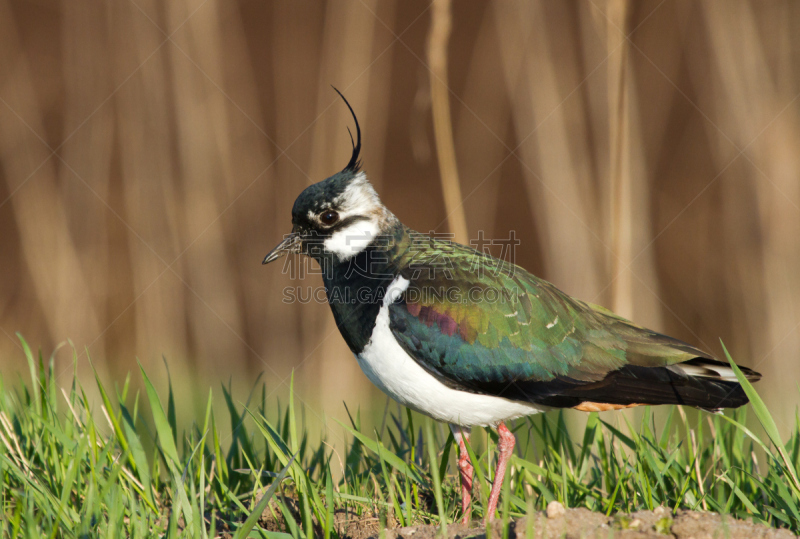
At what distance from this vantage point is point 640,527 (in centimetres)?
210

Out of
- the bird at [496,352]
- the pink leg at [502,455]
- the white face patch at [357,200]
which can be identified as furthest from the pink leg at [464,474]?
the white face patch at [357,200]

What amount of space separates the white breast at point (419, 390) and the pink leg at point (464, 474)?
131 mm

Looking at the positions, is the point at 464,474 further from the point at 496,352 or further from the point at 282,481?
the point at 282,481

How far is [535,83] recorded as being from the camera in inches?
184

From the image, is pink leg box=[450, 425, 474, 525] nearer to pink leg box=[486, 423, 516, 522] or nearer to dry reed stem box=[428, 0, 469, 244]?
pink leg box=[486, 423, 516, 522]

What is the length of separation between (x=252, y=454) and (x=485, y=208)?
3.44 metres

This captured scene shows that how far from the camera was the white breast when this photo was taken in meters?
3.06

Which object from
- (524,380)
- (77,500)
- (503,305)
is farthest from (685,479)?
(77,500)

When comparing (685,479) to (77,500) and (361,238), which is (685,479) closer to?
(361,238)

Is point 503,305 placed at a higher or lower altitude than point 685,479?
higher

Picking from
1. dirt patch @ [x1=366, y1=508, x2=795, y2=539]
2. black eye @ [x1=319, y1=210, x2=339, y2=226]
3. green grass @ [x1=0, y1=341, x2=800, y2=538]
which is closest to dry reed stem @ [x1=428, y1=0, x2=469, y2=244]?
black eye @ [x1=319, y1=210, x2=339, y2=226]

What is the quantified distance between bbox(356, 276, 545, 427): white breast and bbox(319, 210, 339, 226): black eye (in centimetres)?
71

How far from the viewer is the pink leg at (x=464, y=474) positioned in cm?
280

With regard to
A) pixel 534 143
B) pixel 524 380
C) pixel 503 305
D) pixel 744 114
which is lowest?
pixel 524 380
